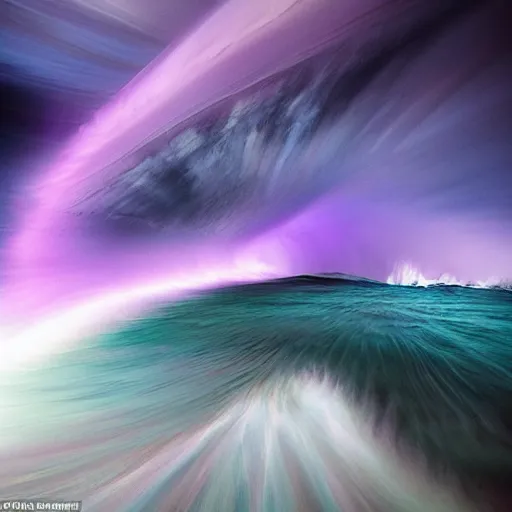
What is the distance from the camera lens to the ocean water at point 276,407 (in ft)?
2.39

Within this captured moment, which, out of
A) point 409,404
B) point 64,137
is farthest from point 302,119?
point 409,404

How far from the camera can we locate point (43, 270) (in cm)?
96

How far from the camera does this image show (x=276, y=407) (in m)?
0.82

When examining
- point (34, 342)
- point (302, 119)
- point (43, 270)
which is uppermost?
point (302, 119)

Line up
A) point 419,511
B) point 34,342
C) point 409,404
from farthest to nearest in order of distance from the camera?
point 34,342
point 409,404
point 419,511

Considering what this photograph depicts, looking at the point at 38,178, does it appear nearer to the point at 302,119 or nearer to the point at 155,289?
the point at 155,289

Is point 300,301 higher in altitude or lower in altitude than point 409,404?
higher

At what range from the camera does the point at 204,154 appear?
39.1 inches

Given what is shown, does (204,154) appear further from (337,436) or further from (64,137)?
(337,436)

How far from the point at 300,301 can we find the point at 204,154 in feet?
1.22

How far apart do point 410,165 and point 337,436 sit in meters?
0.57

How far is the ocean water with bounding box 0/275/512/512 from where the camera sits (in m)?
0.73

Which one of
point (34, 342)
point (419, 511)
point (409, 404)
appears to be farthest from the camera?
point (34, 342)

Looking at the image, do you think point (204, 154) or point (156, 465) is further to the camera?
point (204, 154)
